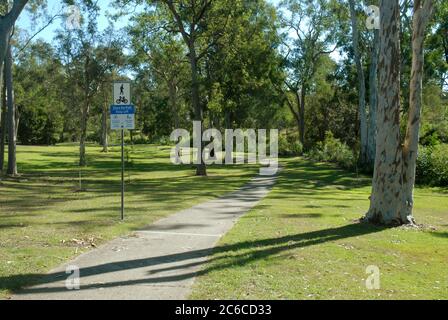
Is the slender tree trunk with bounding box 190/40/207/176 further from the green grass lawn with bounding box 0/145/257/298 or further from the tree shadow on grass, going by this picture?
the tree shadow on grass

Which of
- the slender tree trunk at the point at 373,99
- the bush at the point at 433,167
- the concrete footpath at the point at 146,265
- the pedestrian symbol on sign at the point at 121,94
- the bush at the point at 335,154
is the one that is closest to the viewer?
the concrete footpath at the point at 146,265

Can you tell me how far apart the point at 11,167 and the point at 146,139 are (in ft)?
202

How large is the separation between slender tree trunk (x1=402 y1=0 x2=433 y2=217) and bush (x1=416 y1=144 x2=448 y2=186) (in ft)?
52.9

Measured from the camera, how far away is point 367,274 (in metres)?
7.61

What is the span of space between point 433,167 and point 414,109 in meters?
17.1

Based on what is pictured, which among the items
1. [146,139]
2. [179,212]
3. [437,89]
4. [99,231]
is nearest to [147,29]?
[179,212]

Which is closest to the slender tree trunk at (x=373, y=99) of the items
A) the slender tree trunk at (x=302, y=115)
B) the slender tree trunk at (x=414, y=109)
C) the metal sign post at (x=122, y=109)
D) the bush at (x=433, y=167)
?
the bush at (x=433, y=167)

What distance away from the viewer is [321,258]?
28.2ft

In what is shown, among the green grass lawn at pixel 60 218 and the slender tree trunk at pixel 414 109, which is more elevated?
the slender tree trunk at pixel 414 109

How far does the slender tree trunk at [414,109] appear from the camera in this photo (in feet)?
41.0

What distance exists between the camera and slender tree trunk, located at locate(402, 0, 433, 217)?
41.0 ft

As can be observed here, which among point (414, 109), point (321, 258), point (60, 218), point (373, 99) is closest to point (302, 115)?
point (373, 99)

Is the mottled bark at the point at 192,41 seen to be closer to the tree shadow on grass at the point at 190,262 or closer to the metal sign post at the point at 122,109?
the metal sign post at the point at 122,109

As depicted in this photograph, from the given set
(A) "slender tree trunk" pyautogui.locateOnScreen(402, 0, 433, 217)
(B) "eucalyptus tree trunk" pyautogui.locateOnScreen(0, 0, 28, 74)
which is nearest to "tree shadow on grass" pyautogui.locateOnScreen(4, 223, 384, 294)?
(A) "slender tree trunk" pyautogui.locateOnScreen(402, 0, 433, 217)
